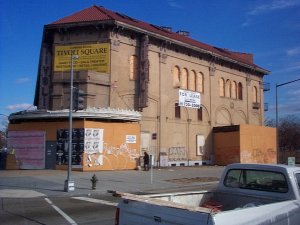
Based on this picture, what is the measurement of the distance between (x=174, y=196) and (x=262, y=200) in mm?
1431

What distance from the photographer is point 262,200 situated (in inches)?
258

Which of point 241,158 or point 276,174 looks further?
point 241,158

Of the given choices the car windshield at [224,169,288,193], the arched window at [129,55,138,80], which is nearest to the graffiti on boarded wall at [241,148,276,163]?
the arched window at [129,55,138,80]

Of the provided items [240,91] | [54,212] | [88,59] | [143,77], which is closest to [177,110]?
[143,77]

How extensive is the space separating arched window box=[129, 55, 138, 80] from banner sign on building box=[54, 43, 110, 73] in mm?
2863

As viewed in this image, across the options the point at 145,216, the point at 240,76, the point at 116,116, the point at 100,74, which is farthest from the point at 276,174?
the point at 240,76

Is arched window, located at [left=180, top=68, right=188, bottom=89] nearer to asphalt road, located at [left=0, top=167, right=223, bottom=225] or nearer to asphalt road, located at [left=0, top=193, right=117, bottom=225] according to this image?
asphalt road, located at [left=0, top=167, right=223, bottom=225]

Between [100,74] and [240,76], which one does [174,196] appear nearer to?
[100,74]

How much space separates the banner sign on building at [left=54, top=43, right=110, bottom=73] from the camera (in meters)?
35.0

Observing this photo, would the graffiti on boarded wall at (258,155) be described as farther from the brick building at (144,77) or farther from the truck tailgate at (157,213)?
the truck tailgate at (157,213)

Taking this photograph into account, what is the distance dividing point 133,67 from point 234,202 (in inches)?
1232

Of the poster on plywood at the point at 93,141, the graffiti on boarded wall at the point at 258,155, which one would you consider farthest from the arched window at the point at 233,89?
the poster on plywood at the point at 93,141

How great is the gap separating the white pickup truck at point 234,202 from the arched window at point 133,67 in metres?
30.4

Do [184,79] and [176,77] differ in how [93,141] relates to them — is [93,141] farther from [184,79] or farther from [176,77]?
[184,79]
